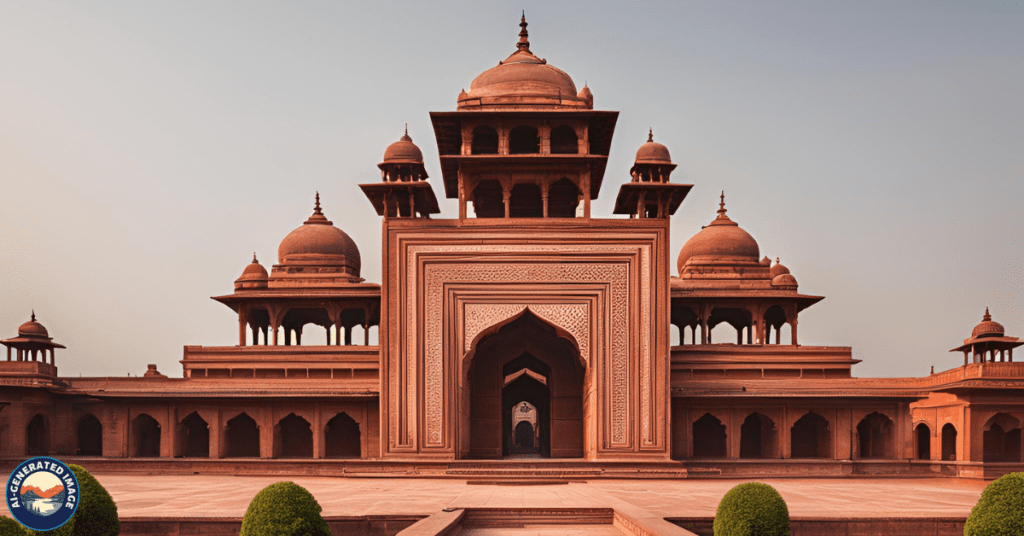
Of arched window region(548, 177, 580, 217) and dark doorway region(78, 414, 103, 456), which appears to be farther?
dark doorway region(78, 414, 103, 456)

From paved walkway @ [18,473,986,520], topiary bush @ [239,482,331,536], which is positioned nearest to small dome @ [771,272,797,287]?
paved walkway @ [18,473,986,520]

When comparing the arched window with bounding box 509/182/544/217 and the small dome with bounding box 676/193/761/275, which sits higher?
the arched window with bounding box 509/182/544/217

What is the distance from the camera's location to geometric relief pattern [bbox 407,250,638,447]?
67.2 ft

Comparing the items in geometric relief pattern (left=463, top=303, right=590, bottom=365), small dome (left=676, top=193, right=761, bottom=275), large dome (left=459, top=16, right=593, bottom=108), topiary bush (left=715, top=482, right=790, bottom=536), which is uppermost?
large dome (left=459, top=16, right=593, bottom=108)

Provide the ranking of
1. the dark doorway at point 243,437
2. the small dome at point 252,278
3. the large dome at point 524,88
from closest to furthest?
the large dome at point 524,88 < the dark doorway at point 243,437 < the small dome at point 252,278

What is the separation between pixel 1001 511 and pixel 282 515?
6.44 meters

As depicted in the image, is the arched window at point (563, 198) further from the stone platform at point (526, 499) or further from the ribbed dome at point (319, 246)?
the stone platform at point (526, 499)

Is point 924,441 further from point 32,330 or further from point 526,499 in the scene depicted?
point 32,330

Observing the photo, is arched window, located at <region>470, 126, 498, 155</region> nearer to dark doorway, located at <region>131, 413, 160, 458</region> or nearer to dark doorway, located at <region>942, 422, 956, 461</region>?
dark doorway, located at <region>131, 413, 160, 458</region>

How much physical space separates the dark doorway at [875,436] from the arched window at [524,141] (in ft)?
33.0

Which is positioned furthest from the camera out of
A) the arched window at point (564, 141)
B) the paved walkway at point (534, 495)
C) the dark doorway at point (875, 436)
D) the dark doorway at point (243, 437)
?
the dark doorway at point (243, 437)

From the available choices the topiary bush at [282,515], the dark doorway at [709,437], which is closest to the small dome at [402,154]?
the dark doorway at [709,437]

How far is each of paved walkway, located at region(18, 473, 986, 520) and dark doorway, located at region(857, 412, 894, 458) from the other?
233 centimetres

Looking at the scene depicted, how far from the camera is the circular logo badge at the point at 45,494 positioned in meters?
5.87
